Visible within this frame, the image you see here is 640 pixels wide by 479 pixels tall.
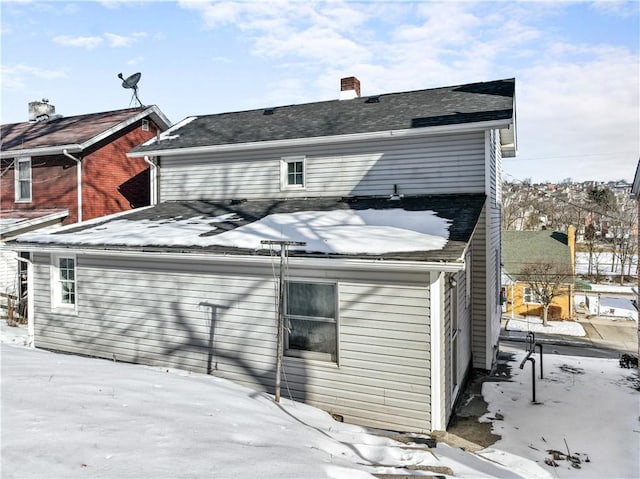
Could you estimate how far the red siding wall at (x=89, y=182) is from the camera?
15.1 metres

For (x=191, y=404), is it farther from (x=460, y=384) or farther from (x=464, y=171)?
(x=464, y=171)

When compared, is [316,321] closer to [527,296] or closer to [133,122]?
[133,122]

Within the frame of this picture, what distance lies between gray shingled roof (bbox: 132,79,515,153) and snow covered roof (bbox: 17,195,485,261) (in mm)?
1887

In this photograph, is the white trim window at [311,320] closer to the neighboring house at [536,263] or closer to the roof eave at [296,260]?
the roof eave at [296,260]

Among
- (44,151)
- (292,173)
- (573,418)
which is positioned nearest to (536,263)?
(292,173)

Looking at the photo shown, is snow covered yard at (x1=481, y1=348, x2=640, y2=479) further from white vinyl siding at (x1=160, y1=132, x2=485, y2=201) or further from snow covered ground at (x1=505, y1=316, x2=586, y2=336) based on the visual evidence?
snow covered ground at (x1=505, y1=316, x2=586, y2=336)

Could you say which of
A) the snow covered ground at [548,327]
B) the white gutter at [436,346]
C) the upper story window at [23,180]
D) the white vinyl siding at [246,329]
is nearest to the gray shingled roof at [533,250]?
the snow covered ground at [548,327]

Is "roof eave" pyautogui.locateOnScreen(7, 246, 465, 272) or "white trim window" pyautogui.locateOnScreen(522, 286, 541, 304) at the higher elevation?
"roof eave" pyautogui.locateOnScreen(7, 246, 465, 272)

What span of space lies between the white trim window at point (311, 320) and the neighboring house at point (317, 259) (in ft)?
0.09

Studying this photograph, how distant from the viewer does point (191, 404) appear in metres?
5.31

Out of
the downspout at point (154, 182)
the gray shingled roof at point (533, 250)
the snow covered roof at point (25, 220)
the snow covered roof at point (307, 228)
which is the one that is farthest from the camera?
the gray shingled roof at point (533, 250)

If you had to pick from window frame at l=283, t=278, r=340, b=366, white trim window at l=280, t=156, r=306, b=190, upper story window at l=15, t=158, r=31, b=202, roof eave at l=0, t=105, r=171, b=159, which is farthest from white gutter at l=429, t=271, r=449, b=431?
upper story window at l=15, t=158, r=31, b=202

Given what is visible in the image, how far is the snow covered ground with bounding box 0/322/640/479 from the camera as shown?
3.39 m

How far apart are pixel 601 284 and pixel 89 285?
42.2m
